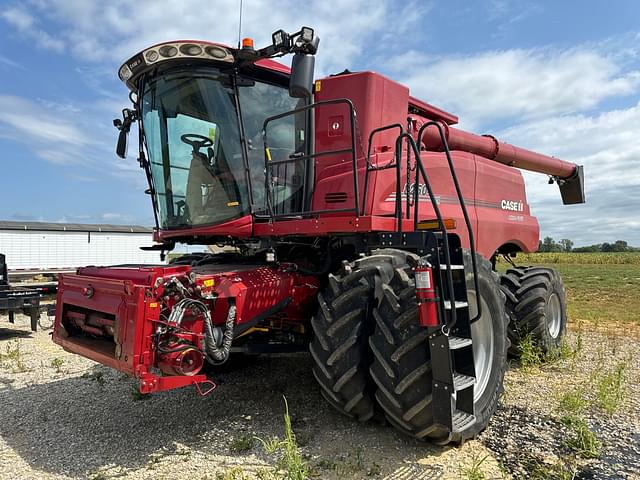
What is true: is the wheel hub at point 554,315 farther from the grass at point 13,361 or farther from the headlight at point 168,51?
the grass at point 13,361

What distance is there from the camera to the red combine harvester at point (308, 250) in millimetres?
3320

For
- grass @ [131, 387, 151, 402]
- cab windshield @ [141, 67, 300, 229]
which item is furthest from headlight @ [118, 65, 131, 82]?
grass @ [131, 387, 151, 402]

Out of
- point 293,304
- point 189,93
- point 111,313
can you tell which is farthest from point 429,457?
→ point 189,93

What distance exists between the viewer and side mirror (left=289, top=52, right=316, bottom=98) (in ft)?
12.1

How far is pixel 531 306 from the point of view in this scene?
19.9 feet

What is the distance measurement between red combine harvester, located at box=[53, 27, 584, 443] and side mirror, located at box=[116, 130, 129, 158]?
16 millimetres

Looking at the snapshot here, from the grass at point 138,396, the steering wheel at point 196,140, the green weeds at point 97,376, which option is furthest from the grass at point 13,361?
the steering wheel at point 196,140

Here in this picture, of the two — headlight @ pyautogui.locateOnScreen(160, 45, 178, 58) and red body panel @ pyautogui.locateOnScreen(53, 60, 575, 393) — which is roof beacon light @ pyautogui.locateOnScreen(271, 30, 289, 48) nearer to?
red body panel @ pyautogui.locateOnScreen(53, 60, 575, 393)

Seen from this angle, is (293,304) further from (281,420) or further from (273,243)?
(281,420)

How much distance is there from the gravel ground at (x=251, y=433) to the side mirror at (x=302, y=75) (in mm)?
2697

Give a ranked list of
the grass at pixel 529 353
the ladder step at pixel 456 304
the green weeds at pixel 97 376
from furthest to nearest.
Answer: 1. the grass at pixel 529 353
2. the green weeds at pixel 97 376
3. the ladder step at pixel 456 304

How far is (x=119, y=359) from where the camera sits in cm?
331

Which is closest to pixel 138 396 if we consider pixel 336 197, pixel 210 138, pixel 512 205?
pixel 210 138

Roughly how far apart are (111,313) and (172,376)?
0.66 metres
